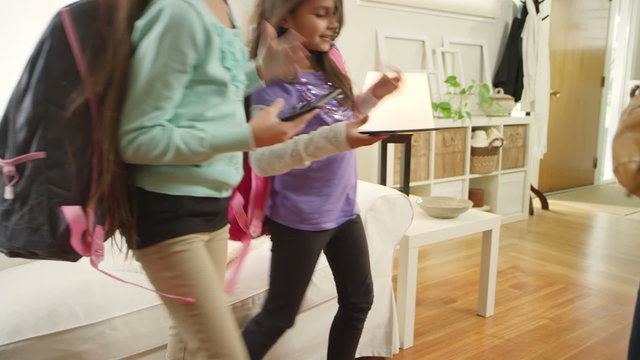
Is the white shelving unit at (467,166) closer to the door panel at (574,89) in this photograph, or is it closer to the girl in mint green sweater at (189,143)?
the door panel at (574,89)

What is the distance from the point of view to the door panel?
440cm

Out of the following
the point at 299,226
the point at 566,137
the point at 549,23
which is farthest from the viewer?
the point at 566,137

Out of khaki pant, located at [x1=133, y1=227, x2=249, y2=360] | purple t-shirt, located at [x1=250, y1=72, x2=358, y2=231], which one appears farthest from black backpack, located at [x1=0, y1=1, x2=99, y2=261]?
purple t-shirt, located at [x1=250, y1=72, x2=358, y2=231]

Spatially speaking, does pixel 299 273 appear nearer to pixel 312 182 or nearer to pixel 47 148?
pixel 312 182

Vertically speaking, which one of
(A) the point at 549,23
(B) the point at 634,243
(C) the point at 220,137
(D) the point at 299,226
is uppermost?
(A) the point at 549,23

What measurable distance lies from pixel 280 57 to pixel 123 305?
2.46ft

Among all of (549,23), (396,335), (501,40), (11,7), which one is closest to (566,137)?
(549,23)

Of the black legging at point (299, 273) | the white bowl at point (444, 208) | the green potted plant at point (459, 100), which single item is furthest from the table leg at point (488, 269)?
the green potted plant at point (459, 100)

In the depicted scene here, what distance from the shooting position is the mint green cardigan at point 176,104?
64 cm

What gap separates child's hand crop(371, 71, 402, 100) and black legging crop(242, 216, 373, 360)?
0.99ft

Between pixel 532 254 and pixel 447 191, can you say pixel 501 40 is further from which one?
pixel 532 254

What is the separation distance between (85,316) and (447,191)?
2.52 m

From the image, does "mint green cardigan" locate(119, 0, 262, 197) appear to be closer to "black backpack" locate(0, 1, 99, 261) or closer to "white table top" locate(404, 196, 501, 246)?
"black backpack" locate(0, 1, 99, 261)

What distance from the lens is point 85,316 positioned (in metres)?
1.16
